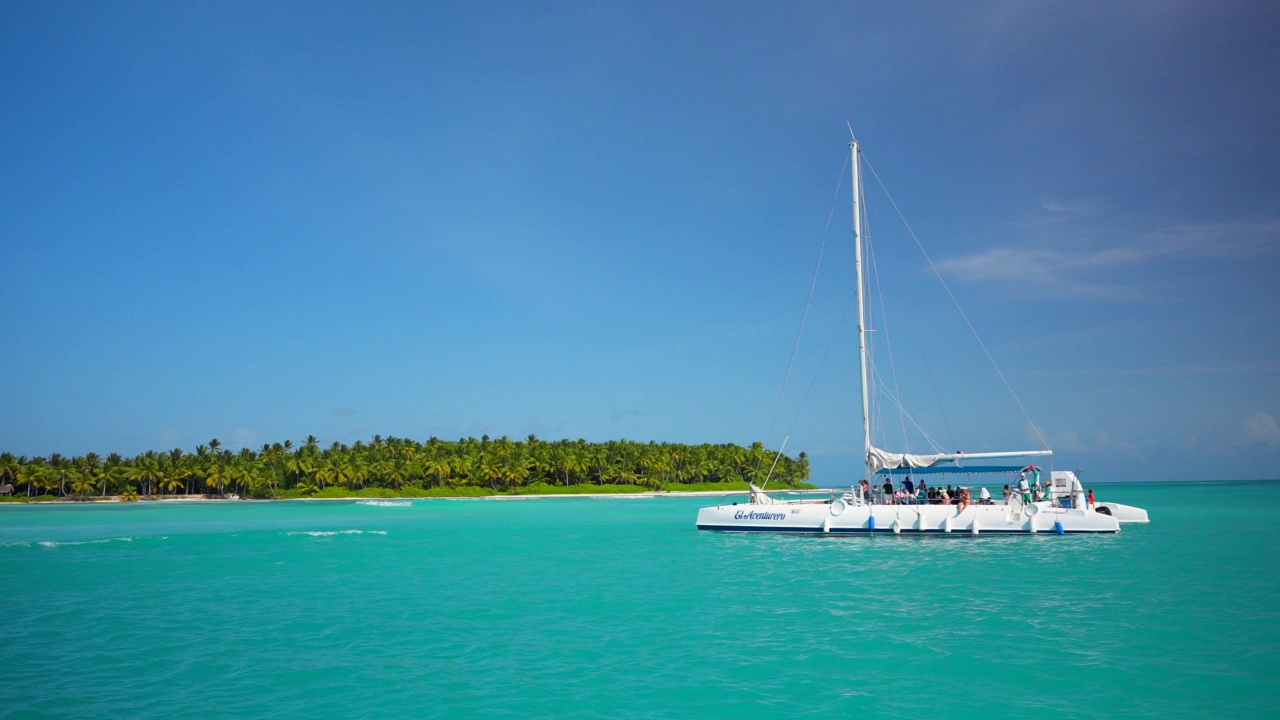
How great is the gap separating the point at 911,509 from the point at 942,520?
1.25m

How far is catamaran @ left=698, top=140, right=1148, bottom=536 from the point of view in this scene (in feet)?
102

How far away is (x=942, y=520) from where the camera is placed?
101 ft

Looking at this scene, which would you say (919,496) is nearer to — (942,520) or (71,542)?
(942,520)

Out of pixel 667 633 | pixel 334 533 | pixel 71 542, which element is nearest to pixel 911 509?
pixel 667 633

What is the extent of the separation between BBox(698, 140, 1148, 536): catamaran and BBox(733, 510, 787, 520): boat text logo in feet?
0.14

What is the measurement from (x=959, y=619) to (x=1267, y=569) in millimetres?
14718

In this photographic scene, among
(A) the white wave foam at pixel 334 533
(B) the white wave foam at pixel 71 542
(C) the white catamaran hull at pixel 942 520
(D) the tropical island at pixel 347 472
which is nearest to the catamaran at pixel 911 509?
(C) the white catamaran hull at pixel 942 520

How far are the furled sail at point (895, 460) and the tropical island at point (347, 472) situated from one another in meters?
78.8

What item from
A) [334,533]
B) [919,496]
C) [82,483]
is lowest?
[334,533]

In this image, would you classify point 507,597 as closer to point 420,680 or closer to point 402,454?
point 420,680

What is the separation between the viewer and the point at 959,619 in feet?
54.3

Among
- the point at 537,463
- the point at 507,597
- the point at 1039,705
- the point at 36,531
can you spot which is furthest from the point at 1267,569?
the point at 537,463

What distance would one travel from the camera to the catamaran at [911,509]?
30969mm

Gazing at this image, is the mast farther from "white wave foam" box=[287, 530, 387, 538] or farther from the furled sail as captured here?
"white wave foam" box=[287, 530, 387, 538]
